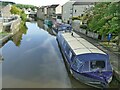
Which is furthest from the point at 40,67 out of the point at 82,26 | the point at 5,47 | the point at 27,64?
the point at 82,26

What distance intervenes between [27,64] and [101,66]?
854 cm

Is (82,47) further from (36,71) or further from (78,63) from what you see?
(36,71)

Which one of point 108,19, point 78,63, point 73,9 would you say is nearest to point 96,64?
point 78,63

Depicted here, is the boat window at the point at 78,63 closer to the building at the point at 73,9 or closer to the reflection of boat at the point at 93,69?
the reflection of boat at the point at 93,69

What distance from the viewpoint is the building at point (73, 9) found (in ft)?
216

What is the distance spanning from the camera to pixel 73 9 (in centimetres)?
6762

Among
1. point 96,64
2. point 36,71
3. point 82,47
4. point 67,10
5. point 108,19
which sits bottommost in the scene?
point 36,71

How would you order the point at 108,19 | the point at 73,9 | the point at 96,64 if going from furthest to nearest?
the point at 73,9 < the point at 108,19 < the point at 96,64

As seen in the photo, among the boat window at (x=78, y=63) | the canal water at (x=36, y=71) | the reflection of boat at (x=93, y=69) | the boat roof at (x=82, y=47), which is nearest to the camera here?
the reflection of boat at (x=93, y=69)

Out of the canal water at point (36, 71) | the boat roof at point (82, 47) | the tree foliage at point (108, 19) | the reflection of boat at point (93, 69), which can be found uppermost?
the tree foliage at point (108, 19)

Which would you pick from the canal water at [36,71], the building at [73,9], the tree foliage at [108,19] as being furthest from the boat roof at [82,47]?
the building at [73,9]

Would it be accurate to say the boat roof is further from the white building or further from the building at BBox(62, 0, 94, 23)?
the white building

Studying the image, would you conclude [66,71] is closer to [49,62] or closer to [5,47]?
[49,62]

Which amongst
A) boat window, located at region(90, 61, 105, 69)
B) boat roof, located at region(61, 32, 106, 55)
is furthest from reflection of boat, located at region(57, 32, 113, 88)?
boat roof, located at region(61, 32, 106, 55)
